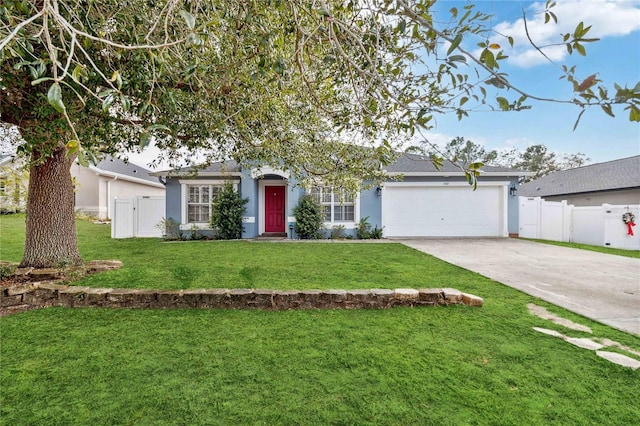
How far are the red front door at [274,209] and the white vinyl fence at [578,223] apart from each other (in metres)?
11.0

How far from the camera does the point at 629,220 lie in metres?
11.2

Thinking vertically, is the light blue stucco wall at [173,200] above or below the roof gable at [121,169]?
below

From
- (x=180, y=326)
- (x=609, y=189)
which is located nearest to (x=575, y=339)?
(x=180, y=326)

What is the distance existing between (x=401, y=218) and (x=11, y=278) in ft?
40.9

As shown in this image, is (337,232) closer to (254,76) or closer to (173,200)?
(173,200)

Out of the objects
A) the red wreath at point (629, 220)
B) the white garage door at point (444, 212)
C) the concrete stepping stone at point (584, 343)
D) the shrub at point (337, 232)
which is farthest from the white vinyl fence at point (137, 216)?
the red wreath at point (629, 220)

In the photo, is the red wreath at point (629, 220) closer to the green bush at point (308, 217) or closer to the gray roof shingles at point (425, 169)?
the gray roof shingles at point (425, 169)

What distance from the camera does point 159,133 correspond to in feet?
19.6

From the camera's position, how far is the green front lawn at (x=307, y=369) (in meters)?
2.26

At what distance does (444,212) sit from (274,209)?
25.5ft

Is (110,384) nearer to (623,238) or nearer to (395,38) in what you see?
(395,38)

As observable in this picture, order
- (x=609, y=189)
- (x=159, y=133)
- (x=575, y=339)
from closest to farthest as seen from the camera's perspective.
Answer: (x=575, y=339) < (x=159, y=133) < (x=609, y=189)

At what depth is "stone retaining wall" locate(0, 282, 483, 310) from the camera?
4457 mm

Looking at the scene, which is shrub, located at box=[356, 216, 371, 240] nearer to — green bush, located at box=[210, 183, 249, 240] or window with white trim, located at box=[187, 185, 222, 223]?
green bush, located at box=[210, 183, 249, 240]
